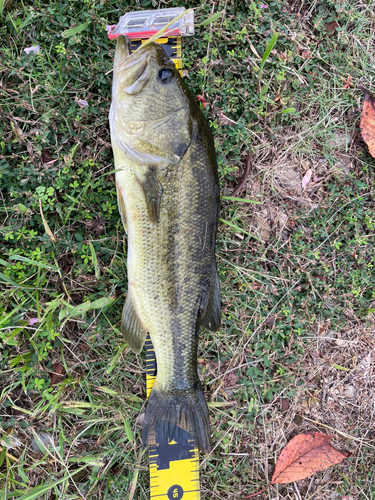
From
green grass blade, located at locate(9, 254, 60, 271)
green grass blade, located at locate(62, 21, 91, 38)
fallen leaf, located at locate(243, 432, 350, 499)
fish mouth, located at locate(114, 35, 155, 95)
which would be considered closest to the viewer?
fish mouth, located at locate(114, 35, 155, 95)

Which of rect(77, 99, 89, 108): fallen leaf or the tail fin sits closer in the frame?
the tail fin

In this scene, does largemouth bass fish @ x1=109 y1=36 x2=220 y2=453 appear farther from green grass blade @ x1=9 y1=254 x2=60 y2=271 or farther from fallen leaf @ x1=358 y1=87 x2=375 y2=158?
fallen leaf @ x1=358 y1=87 x2=375 y2=158

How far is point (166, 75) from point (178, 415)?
227 centimetres

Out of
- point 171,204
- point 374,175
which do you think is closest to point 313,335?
point 374,175

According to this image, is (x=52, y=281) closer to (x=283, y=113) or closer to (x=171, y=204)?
(x=171, y=204)

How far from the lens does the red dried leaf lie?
2586 mm

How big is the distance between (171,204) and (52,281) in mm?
1148

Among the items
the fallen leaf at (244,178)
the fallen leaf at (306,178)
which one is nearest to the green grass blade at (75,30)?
the fallen leaf at (244,178)

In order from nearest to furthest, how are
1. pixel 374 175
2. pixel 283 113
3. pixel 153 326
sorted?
pixel 153 326
pixel 283 113
pixel 374 175

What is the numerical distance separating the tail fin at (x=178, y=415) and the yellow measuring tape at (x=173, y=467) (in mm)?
102

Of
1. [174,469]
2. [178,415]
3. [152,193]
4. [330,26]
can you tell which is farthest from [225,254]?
[330,26]

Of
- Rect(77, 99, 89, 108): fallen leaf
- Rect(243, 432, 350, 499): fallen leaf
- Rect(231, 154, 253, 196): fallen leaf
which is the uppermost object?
Rect(77, 99, 89, 108): fallen leaf

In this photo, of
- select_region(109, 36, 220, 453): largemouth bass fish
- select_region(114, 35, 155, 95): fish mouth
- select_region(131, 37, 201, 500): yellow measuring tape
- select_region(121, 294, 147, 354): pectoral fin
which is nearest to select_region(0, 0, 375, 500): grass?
select_region(131, 37, 201, 500): yellow measuring tape

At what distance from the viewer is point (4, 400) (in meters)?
2.29
